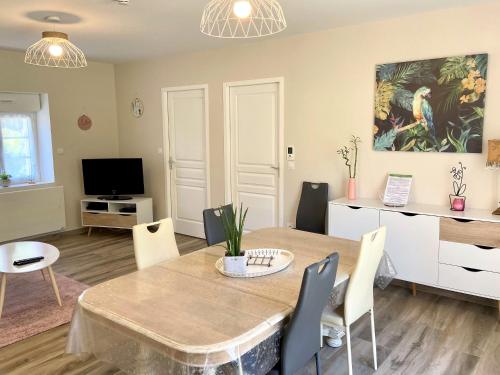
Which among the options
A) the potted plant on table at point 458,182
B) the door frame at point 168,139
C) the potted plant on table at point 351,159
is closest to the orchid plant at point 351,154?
the potted plant on table at point 351,159

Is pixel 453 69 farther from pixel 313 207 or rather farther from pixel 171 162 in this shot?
pixel 171 162

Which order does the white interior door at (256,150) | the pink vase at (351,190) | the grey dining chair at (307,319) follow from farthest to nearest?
1. the white interior door at (256,150)
2. the pink vase at (351,190)
3. the grey dining chair at (307,319)

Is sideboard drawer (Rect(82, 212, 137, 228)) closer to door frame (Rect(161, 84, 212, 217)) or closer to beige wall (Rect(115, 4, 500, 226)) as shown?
door frame (Rect(161, 84, 212, 217))

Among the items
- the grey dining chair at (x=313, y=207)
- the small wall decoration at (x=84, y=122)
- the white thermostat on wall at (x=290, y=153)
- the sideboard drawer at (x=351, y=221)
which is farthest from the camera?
the small wall decoration at (x=84, y=122)

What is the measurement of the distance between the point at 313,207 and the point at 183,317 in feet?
9.54

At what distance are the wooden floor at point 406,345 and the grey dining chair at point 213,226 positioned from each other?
3.38 ft

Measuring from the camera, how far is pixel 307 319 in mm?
1840

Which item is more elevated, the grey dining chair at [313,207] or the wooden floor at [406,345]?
the grey dining chair at [313,207]

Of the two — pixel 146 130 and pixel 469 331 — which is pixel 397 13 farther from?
pixel 146 130

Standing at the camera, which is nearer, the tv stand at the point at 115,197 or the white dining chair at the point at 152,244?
the white dining chair at the point at 152,244

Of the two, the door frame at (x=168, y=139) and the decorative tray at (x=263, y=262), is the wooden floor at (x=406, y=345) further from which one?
the door frame at (x=168, y=139)

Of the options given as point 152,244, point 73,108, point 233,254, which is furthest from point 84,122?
point 233,254

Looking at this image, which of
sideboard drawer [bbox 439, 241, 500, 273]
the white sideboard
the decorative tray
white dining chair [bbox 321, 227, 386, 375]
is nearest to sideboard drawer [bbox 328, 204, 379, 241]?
the white sideboard

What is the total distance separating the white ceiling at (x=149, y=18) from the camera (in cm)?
337
